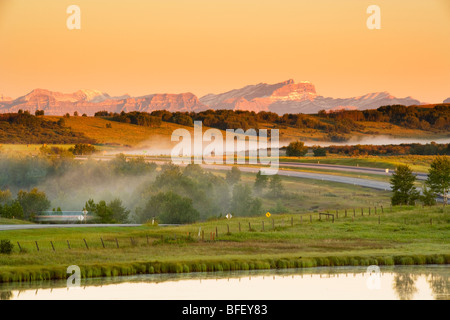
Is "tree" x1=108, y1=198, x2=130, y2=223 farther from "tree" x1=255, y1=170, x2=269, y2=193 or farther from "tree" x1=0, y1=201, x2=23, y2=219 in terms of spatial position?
"tree" x1=255, y1=170, x2=269, y2=193

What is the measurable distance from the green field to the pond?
82.9 inches

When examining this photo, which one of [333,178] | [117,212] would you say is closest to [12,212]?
[117,212]

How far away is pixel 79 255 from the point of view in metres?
52.6

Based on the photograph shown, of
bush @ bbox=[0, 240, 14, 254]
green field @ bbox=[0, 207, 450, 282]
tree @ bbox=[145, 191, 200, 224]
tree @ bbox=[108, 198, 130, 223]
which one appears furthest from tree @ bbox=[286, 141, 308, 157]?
bush @ bbox=[0, 240, 14, 254]

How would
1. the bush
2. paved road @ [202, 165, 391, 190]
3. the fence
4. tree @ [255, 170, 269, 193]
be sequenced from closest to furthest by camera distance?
the bush → the fence → tree @ [255, 170, 269, 193] → paved road @ [202, 165, 391, 190]

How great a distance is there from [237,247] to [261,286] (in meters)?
16.4

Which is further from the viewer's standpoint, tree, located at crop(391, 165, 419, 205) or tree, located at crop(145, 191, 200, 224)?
tree, located at crop(391, 165, 419, 205)

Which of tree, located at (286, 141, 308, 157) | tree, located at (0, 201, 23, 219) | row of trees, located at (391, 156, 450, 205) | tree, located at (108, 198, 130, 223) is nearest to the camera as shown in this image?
tree, located at (0, 201, 23, 219)

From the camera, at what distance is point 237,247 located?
60.0 meters

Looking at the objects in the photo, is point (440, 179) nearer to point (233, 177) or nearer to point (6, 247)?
point (233, 177)

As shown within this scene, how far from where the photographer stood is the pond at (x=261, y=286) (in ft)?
131

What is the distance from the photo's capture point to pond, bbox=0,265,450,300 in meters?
40.0
